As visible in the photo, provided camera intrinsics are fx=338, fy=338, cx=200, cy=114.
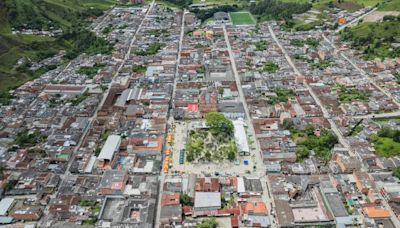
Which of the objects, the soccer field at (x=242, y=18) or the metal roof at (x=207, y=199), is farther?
the soccer field at (x=242, y=18)

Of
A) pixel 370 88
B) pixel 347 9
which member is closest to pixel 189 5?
pixel 347 9

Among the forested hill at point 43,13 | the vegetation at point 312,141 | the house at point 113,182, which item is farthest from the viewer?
the forested hill at point 43,13

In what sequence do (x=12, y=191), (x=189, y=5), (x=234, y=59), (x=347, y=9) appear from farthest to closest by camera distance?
(x=189, y=5) < (x=347, y=9) < (x=234, y=59) < (x=12, y=191)

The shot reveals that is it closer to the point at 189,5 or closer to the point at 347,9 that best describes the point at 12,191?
the point at 189,5

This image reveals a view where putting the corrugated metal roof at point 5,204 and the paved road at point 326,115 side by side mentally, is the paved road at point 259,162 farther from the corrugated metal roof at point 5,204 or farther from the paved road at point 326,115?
the corrugated metal roof at point 5,204

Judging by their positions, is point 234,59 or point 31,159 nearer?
point 31,159

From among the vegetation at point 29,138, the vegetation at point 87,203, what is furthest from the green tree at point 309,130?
the vegetation at point 29,138

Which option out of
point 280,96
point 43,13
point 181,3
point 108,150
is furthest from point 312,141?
point 181,3

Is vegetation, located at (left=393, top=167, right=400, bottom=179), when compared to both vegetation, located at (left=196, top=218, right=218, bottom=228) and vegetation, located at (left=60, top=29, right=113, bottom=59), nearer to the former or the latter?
vegetation, located at (left=196, top=218, right=218, bottom=228)
